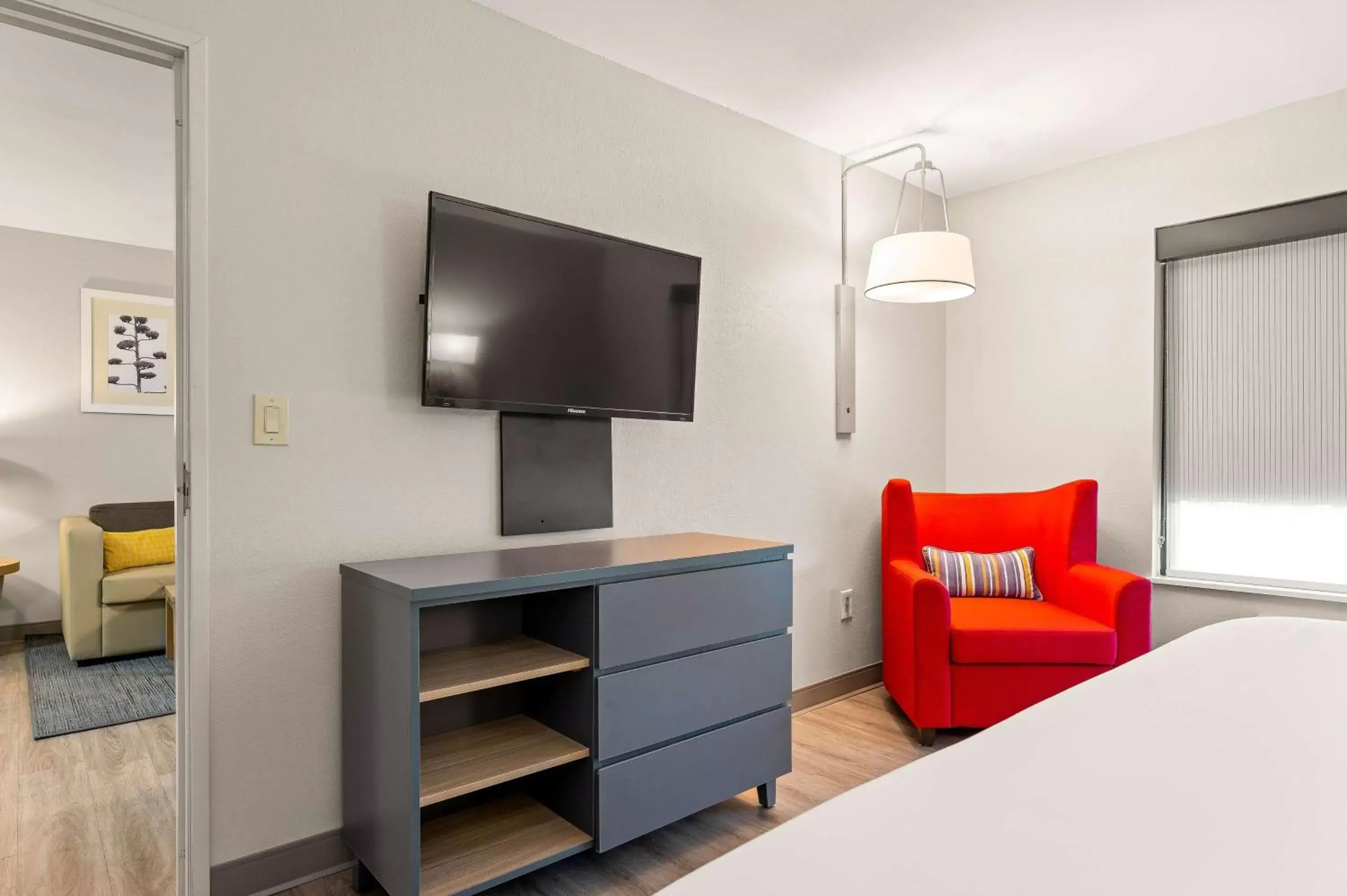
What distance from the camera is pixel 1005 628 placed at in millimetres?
2785

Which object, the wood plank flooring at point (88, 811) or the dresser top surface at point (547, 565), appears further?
the wood plank flooring at point (88, 811)

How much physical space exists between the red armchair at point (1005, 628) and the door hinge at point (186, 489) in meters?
2.28

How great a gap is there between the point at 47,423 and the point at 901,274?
4865 millimetres

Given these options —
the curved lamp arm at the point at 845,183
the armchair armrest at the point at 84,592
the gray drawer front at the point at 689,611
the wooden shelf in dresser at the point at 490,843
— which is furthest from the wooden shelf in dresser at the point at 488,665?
the armchair armrest at the point at 84,592

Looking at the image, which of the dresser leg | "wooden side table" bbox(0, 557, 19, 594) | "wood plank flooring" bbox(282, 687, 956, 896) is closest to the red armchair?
"wood plank flooring" bbox(282, 687, 956, 896)

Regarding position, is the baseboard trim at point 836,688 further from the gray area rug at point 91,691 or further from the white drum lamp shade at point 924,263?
Answer: the gray area rug at point 91,691

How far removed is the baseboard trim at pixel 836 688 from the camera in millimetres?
3242

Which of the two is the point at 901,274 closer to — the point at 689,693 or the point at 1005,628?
the point at 1005,628

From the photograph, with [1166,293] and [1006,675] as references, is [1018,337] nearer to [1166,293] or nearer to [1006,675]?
[1166,293]

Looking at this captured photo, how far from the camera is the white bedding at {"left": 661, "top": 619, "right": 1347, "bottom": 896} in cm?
67

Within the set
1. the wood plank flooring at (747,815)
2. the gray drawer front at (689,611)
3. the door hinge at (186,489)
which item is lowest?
the wood plank flooring at (747,815)

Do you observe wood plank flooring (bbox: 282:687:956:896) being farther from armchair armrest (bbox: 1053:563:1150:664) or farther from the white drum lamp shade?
the white drum lamp shade

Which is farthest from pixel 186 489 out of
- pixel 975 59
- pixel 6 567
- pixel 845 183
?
pixel 6 567

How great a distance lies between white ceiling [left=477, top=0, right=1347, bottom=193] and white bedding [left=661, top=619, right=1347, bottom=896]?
2.10 metres
